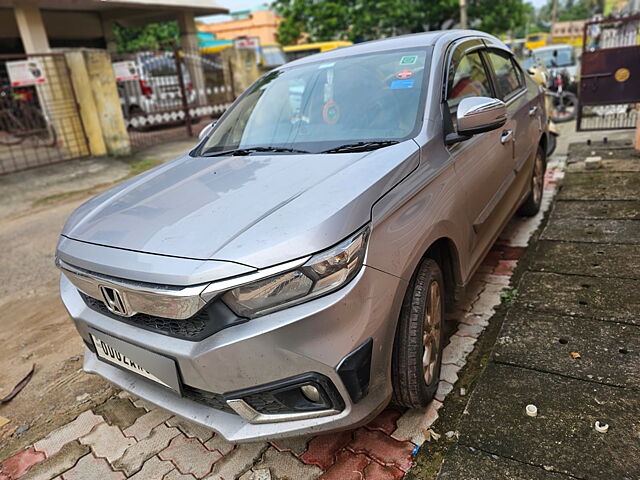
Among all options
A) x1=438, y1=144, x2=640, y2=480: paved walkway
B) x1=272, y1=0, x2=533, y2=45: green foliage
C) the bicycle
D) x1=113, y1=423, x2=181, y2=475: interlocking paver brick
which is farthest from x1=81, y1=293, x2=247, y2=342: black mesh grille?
x1=272, y1=0, x2=533, y2=45: green foliage

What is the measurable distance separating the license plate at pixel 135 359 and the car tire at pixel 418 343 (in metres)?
0.88

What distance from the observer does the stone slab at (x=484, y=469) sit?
1840mm

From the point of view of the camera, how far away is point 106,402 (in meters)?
2.64

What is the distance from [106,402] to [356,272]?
69.2 inches

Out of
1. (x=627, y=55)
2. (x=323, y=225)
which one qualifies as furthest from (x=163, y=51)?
(x=323, y=225)

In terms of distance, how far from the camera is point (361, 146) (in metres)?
2.35

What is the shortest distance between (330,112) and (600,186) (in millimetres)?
3732

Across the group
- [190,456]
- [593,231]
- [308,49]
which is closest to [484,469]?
[190,456]

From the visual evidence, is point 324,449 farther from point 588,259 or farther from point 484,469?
point 588,259

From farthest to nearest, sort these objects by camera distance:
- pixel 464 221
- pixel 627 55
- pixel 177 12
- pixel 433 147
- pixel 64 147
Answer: pixel 177 12 < pixel 64 147 < pixel 627 55 < pixel 464 221 < pixel 433 147

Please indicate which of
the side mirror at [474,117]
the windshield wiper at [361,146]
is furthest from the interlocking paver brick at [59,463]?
the side mirror at [474,117]

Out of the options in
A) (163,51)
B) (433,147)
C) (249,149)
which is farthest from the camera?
(163,51)

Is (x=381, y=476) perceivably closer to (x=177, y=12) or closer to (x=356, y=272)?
(x=356, y=272)

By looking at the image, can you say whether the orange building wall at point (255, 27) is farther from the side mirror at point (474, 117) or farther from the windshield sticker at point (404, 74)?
the side mirror at point (474, 117)
